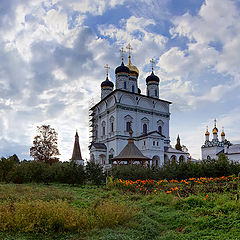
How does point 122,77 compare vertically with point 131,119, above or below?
above

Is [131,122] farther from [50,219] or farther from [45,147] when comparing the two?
[50,219]

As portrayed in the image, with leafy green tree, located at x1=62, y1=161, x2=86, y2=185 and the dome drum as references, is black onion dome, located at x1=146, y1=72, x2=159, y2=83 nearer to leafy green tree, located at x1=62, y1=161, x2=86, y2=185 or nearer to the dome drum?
the dome drum

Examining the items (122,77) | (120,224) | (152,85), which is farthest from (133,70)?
(120,224)

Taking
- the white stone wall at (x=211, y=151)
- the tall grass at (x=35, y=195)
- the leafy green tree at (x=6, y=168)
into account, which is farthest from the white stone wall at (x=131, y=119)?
the tall grass at (x=35, y=195)

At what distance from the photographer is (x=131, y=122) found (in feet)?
99.0

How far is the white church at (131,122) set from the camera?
93.3ft

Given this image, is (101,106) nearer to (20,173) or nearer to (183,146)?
(20,173)

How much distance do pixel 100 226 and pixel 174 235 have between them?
1428 millimetres

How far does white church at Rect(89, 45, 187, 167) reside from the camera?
28452 millimetres

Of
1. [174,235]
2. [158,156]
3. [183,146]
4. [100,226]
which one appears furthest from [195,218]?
[183,146]

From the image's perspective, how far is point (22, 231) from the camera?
4668 mm

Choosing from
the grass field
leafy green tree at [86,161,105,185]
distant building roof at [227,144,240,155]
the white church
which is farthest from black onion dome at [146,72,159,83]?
the grass field

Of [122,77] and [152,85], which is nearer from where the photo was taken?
[122,77]

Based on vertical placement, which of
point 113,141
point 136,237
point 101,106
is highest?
point 101,106
